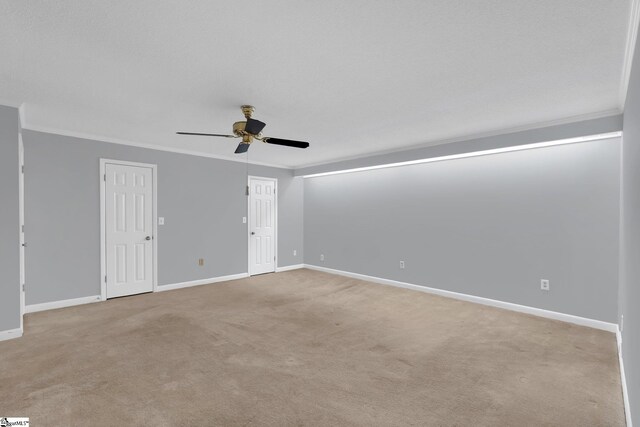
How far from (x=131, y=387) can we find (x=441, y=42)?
11.0 ft

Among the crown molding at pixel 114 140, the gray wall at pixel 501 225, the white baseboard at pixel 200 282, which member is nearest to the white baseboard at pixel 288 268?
the white baseboard at pixel 200 282

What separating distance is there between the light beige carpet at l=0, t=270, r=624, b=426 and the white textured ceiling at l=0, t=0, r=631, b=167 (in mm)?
2451

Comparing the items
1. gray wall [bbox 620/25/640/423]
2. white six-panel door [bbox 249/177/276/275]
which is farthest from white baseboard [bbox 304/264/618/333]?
white six-panel door [bbox 249/177/276/275]

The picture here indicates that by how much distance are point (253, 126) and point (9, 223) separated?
9.29 feet

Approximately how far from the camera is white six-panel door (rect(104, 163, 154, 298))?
4.84 meters

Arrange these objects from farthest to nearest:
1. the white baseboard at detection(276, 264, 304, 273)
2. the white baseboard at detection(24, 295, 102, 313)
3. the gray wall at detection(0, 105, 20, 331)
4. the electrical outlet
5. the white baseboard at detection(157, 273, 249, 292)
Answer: the white baseboard at detection(276, 264, 304, 273) < the white baseboard at detection(157, 273, 249, 292) < the white baseboard at detection(24, 295, 102, 313) < the electrical outlet < the gray wall at detection(0, 105, 20, 331)

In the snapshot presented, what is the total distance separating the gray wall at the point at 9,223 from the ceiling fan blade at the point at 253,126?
2.52m

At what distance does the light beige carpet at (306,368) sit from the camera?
2139 millimetres

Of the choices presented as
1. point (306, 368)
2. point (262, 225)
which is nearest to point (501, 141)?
point (306, 368)

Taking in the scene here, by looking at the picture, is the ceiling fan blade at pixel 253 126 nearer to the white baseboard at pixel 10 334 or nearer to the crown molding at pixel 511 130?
the crown molding at pixel 511 130

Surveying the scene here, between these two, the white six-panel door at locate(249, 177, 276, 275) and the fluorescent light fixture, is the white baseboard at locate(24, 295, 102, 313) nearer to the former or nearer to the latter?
the white six-panel door at locate(249, 177, 276, 275)

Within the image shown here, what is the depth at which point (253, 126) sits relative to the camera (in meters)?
3.06

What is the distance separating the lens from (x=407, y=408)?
86.4 inches

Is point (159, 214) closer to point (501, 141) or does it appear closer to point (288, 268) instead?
point (288, 268)
